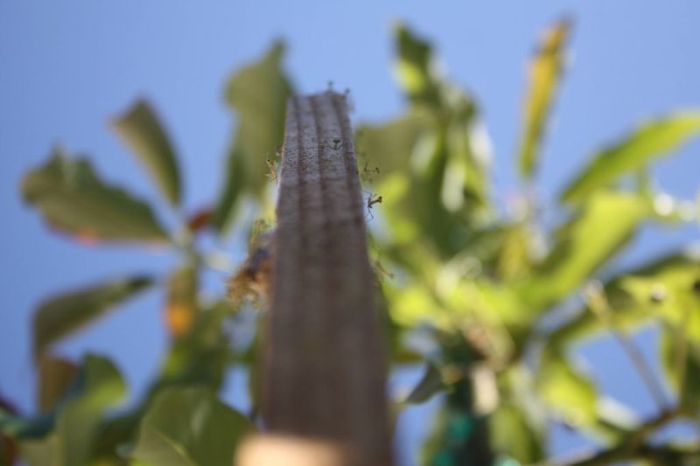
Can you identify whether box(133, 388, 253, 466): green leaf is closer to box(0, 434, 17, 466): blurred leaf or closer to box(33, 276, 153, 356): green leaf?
box(0, 434, 17, 466): blurred leaf

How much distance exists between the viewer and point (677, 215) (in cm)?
174

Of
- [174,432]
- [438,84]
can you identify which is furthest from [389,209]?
[174,432]

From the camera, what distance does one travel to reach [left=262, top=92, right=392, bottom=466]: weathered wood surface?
26 centimetres

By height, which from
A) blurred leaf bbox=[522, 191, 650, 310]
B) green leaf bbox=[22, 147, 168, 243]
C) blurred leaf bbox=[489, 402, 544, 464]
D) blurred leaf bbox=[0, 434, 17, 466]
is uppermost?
green leaf bbox=[22, 147, 168, 243]

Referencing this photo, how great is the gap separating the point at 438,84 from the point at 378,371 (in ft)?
6.58

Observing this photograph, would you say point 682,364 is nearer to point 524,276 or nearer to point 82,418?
point 524,276

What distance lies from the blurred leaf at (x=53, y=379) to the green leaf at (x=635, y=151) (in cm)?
121

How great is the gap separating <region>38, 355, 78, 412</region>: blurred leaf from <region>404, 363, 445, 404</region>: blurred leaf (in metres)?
0.97

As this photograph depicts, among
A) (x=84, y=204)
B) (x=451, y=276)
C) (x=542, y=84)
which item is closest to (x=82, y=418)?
(x=84, y=204)

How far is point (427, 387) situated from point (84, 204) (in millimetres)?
1213

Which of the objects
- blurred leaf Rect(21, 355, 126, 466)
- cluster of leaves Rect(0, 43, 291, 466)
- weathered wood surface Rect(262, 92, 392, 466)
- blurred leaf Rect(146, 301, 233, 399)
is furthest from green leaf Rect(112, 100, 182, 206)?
weathered wood surface Rect(262, 92, 392, 466)

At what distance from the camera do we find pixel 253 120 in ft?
6.13

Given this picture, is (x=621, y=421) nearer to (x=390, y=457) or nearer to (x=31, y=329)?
(x=31, y=329)

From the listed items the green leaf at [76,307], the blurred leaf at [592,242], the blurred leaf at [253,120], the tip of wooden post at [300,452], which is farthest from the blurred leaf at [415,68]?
the tip of wooden post at [300,452]
